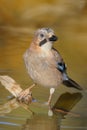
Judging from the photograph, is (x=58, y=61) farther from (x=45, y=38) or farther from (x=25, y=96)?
(x=25, y=96)

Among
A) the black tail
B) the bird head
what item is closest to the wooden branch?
the black tail

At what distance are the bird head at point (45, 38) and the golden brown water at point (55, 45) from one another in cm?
42

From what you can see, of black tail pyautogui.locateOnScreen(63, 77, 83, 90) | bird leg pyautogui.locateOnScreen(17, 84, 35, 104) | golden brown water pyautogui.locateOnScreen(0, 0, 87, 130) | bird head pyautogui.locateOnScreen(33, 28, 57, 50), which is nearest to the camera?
golden brown water pyautogui.locateOnScreen(0, 0, 87, 130)

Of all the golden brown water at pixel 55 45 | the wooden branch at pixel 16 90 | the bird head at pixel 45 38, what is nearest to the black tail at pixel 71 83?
the golden brown water at pixel 55 45

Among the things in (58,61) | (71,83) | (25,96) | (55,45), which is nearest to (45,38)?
(58,61)

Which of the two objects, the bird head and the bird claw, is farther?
the bird claw

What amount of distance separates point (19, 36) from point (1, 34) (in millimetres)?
215

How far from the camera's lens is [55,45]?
22.0 feet

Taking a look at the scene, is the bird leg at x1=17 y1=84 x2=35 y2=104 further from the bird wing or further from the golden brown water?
the bird wing

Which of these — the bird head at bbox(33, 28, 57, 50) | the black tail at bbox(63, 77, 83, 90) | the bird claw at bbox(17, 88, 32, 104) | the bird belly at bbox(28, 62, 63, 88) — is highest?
the bird head at bbox(33, 28, 57, 50)

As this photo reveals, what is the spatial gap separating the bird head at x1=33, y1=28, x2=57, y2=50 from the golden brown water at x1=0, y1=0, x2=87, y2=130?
0.42m

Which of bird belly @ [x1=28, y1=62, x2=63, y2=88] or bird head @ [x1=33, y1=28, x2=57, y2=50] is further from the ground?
bird head @ [x1=33, y1=28, x2=57, y2=50]

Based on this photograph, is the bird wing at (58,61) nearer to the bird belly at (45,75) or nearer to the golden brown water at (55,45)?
the bird belly at (45,75)

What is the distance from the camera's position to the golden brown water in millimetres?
4117
